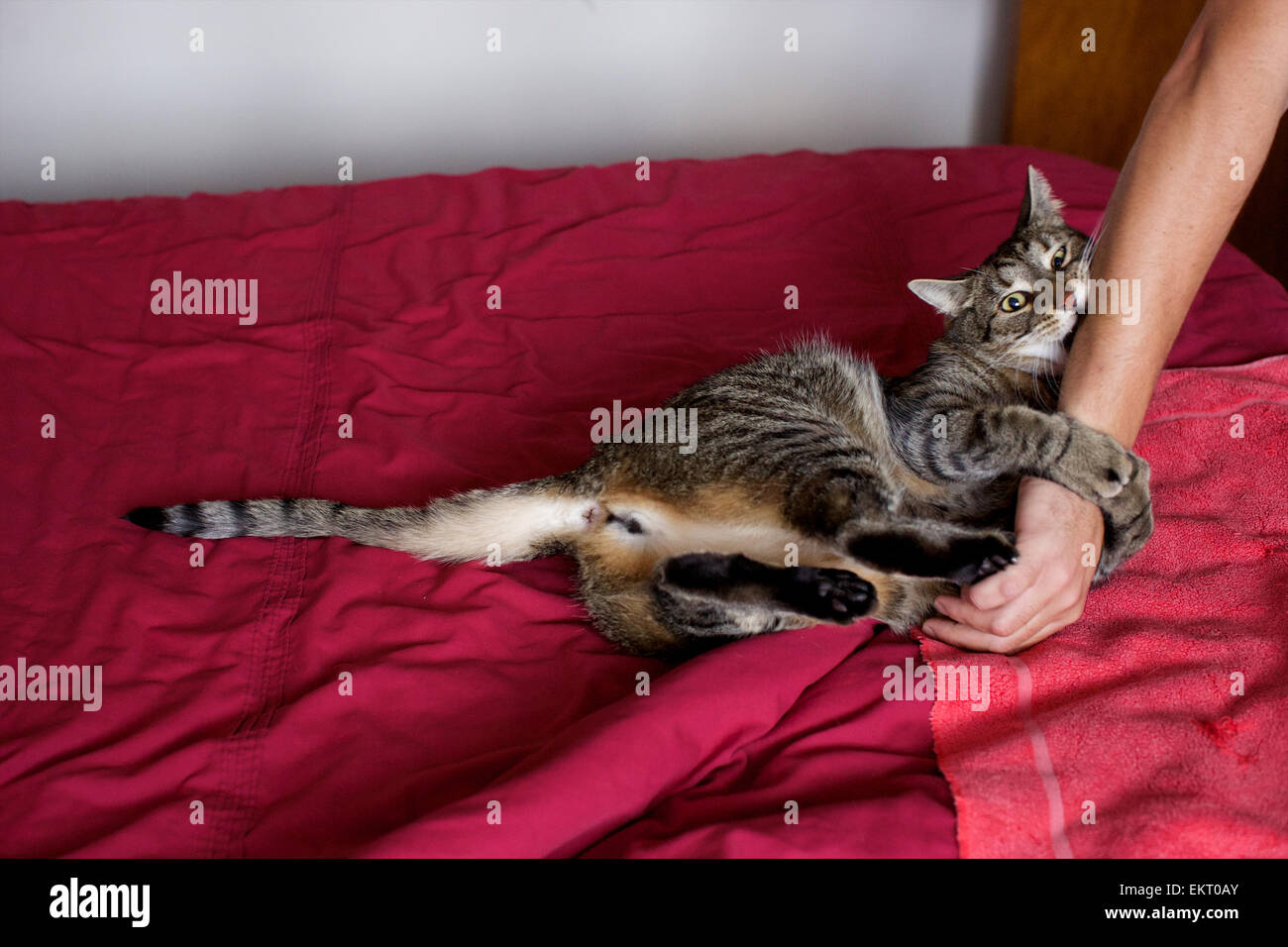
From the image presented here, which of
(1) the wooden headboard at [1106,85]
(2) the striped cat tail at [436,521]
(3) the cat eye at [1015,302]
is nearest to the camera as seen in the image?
(2) the striped cat tail at [436,521]

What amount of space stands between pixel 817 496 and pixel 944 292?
0.73 meters

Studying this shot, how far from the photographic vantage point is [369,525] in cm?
202

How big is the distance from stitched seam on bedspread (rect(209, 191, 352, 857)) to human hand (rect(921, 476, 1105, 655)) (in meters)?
1.17

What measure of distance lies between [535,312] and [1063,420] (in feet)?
4.82

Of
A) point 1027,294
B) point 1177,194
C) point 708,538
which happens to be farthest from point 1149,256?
point 708,538

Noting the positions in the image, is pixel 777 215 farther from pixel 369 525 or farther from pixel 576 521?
pixel 369 525

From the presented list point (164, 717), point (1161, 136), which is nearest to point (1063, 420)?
point (1161, 136)

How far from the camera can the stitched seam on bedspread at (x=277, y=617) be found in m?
1.57

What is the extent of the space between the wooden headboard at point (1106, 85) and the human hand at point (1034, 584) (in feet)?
8.91

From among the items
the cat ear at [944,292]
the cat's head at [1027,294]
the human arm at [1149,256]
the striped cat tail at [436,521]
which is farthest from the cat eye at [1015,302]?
the striped cat tail at [436,521]

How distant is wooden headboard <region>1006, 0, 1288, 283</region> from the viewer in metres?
3.76

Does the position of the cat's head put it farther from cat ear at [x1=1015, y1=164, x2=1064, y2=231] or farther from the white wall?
the white wall

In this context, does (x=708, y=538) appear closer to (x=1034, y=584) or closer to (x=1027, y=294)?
(x=1034, y=584)

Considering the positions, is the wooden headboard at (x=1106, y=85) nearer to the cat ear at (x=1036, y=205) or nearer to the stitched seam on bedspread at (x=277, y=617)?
the cat ear at (x=1036, y=205)
